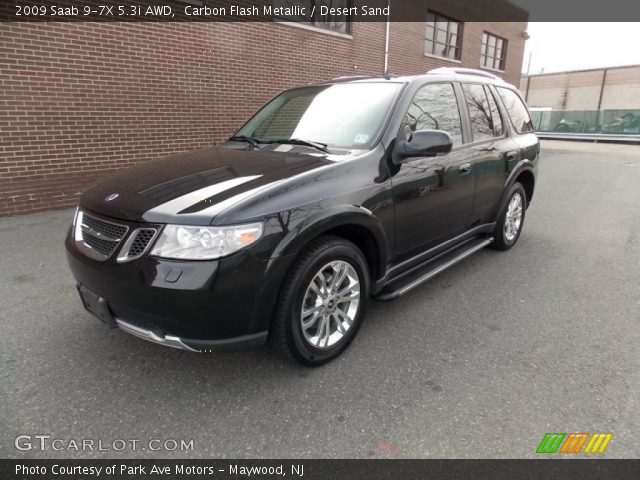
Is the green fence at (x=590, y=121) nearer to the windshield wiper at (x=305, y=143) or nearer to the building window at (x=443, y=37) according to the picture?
the building window at (x=443, y=37)

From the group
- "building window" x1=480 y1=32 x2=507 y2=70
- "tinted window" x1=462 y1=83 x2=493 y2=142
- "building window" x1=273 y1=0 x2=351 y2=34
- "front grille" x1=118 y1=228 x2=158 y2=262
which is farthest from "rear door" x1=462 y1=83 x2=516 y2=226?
"building window" x1=480 y1=32 x2=507 y2=70

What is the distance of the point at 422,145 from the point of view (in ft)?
9.53

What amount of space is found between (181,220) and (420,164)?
1861mm

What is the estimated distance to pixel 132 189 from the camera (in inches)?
101

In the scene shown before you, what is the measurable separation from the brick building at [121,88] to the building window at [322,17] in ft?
0.63

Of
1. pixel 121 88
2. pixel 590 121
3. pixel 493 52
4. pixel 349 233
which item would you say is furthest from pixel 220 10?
pixel 590 121

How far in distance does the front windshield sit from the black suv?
0.6 inches

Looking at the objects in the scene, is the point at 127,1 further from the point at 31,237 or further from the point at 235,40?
the point at 31,237

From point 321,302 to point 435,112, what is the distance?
1919mm

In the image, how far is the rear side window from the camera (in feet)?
15.3

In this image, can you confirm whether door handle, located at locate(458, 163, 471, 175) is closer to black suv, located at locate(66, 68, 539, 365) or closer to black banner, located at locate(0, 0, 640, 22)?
black suv, located at locate(66, 68, 539, 365)

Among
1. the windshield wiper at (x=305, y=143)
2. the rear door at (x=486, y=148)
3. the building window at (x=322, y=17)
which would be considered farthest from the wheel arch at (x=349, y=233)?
the building window at (x=322, y=17)
